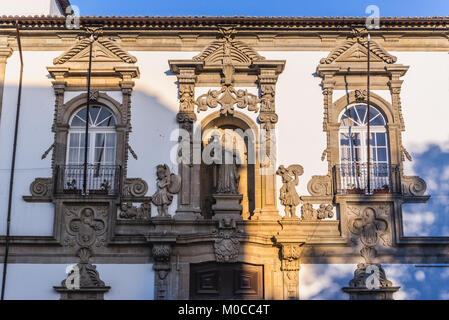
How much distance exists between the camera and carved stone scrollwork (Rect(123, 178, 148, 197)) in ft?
49.5

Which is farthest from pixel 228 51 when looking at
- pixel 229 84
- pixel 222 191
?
pixel 222 191

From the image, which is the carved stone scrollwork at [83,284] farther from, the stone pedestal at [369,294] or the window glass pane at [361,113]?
the window glass pane at [361,113]

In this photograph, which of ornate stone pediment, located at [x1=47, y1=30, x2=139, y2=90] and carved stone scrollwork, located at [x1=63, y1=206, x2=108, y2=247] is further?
ornate stone pediment, located at [x1=47, y1=30, x2=139, y2=90]

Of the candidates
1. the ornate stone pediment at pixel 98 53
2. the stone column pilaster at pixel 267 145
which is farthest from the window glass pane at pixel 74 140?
the stone column pilaster at pixel 267 145

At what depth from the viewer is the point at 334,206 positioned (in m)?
15.1

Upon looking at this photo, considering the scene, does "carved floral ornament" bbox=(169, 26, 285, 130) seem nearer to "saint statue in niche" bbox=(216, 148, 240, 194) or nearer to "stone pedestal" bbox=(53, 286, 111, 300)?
"saint statue in niche" bbox=(216, 148, 240, 194)

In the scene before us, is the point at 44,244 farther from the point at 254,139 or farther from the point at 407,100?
the point at 407,100

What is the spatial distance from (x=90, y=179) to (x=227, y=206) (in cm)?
319

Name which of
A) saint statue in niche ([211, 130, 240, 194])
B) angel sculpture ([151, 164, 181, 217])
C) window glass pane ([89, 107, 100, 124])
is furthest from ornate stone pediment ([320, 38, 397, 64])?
window glass pane ([89, 107, 100, 124])

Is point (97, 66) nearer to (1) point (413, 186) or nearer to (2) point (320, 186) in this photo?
(2) point (320, 186)

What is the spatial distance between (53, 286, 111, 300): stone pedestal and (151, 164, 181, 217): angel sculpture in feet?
6.85

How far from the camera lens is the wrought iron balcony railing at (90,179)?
1509cm

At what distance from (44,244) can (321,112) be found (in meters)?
6.94
